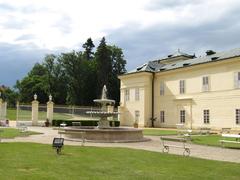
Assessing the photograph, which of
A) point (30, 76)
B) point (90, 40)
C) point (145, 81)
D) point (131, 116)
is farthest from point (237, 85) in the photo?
point (30, 76)

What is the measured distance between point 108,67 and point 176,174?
5666cm

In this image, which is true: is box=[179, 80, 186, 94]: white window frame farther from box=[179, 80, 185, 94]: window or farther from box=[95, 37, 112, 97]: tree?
box=[95, 37, 112, 97]: tree

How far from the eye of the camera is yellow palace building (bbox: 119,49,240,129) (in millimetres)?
32875

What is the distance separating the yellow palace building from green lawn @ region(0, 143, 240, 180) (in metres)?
22.3

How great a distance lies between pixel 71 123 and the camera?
126ft

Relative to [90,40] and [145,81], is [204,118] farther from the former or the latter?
[90,40]

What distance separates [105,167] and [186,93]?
28877 mm

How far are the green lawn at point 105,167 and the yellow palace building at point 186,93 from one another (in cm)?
2226

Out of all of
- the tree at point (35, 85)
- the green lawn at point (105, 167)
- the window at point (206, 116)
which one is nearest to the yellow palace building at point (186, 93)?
the window at point (206, 116)

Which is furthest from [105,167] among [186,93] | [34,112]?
[34,112]

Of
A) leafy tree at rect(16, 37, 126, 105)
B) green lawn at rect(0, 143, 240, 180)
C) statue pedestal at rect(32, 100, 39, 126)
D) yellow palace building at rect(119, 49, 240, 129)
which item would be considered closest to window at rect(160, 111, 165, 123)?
yellow palace building at rect(119, 49, 240, 129)

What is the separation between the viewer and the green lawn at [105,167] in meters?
8.56

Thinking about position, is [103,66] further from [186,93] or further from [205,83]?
[205,83]

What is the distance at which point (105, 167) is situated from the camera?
9781 millimetres
